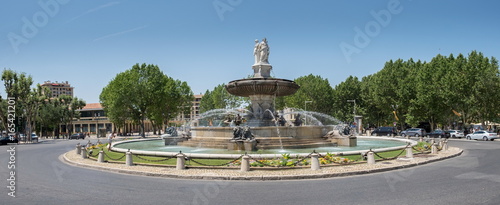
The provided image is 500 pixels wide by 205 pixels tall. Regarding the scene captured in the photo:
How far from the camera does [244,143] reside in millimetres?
18188

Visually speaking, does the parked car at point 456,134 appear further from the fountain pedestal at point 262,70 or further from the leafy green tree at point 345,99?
the fountain pedestal at point 262,70

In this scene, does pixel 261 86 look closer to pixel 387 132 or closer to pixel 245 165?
pixel 245 165

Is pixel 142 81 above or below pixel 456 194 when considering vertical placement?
above

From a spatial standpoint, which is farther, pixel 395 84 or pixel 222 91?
pixel 222 91

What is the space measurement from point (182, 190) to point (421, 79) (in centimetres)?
4755

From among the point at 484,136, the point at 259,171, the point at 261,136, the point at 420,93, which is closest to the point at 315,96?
the point at 420,93

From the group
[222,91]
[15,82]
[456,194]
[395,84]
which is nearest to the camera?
[456,194]

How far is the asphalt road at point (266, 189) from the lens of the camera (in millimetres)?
8594

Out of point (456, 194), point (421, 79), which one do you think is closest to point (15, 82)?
point (456, 194)

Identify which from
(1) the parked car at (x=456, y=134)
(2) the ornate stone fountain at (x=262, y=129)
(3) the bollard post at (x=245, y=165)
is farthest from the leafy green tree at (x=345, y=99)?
(3) the bollard post at (x=245, y=165)

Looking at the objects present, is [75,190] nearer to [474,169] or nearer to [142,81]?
[474,169]

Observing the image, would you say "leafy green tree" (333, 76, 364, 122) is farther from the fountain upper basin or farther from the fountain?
the fountain upper basin

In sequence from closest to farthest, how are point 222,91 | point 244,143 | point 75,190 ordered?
point 75,190
point 244,143
point 222,91

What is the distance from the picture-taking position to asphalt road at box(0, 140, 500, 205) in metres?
8.59
